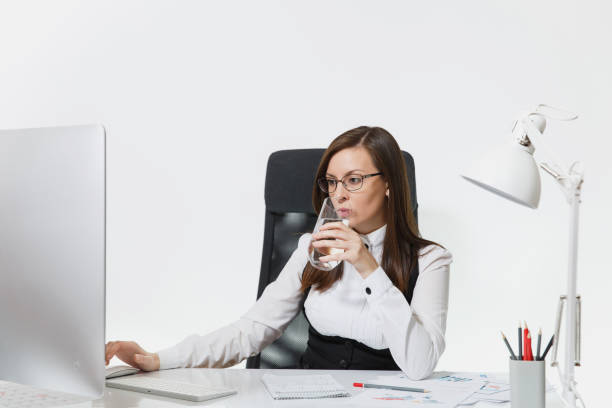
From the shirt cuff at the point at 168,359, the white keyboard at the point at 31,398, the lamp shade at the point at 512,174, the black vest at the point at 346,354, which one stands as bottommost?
the black vest at the point at 346,354

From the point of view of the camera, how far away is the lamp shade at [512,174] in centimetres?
92

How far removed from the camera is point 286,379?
1255mm

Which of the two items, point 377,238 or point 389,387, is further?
point 377,238

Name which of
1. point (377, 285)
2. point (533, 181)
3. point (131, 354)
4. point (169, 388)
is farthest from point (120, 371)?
point (533, 181)

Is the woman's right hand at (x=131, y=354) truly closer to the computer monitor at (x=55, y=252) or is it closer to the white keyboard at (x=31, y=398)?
the white keyboard at (x=31, y=398)

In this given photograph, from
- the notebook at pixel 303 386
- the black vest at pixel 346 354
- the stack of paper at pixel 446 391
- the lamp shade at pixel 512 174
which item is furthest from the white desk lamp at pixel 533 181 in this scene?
the black vest at pixel 346 354

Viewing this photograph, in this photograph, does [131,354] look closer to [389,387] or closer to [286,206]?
[389,387]

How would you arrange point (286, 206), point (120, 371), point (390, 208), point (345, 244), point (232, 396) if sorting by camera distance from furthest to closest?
point (286, 206), point (390, 208), point (345, 244), point (120, 371), point (232, 396)

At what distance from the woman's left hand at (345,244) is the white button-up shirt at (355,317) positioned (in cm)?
3

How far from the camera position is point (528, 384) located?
961 mm

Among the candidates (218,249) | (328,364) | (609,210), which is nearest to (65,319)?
(328,364)

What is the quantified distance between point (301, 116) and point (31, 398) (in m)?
1.97

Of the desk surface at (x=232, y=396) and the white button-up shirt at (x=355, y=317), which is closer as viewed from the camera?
the desk surface at (x=232, y=396)

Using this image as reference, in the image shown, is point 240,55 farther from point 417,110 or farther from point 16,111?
point 16,111
